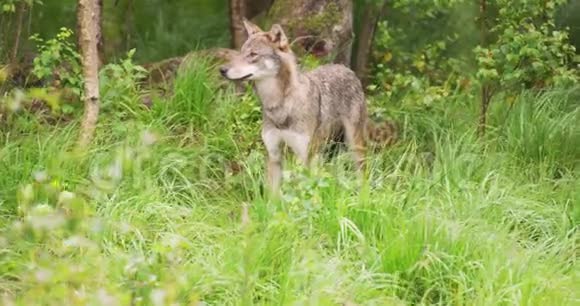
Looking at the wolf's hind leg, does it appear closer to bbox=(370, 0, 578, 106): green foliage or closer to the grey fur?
the grey fur

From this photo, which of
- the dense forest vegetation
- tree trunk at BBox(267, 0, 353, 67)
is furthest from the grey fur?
tree trunk at BBox(267, 0, 353, 67)

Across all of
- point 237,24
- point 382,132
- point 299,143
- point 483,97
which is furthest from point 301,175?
point 237,24

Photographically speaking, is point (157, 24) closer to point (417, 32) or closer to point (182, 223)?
point (417, 32)

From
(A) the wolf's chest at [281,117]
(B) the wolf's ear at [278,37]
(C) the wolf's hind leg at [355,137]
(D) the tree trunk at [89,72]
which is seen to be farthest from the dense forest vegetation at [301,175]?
(B) the wolf's ear at [278,37]

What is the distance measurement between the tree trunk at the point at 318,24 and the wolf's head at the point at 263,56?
5.99 feet

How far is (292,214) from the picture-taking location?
261 inches

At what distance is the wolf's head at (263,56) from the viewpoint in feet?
26.8

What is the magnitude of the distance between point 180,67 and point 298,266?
13.4 feet

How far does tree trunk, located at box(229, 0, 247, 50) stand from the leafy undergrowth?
192cm

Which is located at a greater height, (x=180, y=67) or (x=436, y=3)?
(x=436, y=3)

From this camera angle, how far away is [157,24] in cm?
1284

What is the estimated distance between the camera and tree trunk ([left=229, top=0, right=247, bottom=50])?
11.3 meters

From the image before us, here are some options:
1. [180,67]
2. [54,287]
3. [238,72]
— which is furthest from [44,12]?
[54,287]

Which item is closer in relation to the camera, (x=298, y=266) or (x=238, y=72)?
(x=298, y=266)
